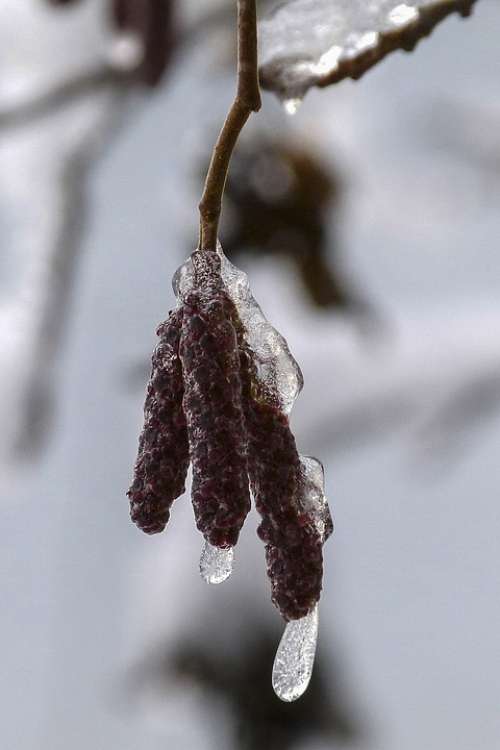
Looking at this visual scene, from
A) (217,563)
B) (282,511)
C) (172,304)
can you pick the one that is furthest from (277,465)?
(172,304)

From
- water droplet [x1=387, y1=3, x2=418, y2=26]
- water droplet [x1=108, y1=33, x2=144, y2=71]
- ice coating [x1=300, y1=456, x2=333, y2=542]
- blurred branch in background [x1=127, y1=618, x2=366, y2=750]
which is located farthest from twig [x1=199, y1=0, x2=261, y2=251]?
blurred branch in background [x1=127, y1=618, x2=366, y2=750]

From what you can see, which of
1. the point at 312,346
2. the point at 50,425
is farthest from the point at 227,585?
the point at 50,425

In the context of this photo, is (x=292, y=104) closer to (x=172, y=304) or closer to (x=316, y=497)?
(x=316, y=497)

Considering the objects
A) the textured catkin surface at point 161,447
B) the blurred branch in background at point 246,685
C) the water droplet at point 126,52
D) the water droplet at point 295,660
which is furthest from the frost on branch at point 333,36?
the blurred branch in background at point 246,685

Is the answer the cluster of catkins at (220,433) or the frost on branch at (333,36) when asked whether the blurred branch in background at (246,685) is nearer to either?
the frost on branch at (333,36)

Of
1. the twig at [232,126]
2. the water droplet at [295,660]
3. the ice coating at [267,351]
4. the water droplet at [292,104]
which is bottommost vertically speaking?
the water droplet at [295,660]

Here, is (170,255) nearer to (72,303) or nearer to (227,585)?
(72,303)
